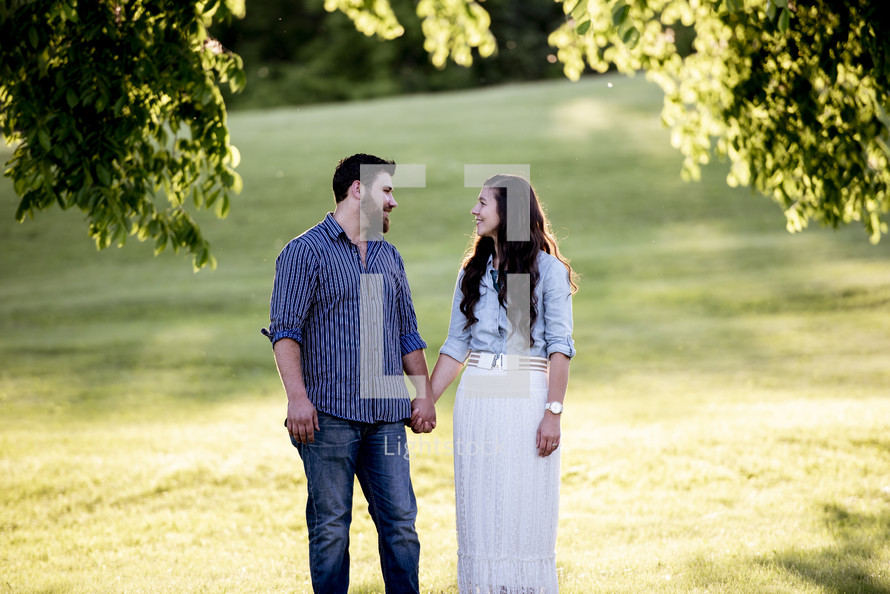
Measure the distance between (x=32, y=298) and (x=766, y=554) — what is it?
16.1 meters

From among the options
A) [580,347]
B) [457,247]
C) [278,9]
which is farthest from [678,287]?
[278,9]

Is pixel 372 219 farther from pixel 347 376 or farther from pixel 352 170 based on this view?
pixel 347 376

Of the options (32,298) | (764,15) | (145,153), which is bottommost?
(32,298)

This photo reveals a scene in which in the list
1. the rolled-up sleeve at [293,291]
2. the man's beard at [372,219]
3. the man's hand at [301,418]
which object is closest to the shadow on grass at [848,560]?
the man's hand at [301,418]

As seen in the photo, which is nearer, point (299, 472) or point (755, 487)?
point (755, 487)

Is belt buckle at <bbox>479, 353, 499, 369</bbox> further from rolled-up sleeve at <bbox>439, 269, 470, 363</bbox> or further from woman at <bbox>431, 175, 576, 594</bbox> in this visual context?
rolled-up sleeve at <bbox>439, 269, 470, 363</bbox>

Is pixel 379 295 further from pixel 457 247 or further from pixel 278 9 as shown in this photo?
pixel 278 9

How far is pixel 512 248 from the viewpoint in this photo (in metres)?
4.23

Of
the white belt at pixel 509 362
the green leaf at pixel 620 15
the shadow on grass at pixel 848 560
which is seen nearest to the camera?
the white belt at pixel 509 362

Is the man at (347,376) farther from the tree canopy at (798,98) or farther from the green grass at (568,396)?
the tree canopy at (798,98)

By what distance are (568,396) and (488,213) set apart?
7.67 metres

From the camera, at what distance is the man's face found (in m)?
4.26

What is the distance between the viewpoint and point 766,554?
5539 mm

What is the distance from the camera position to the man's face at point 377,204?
14.0ft
